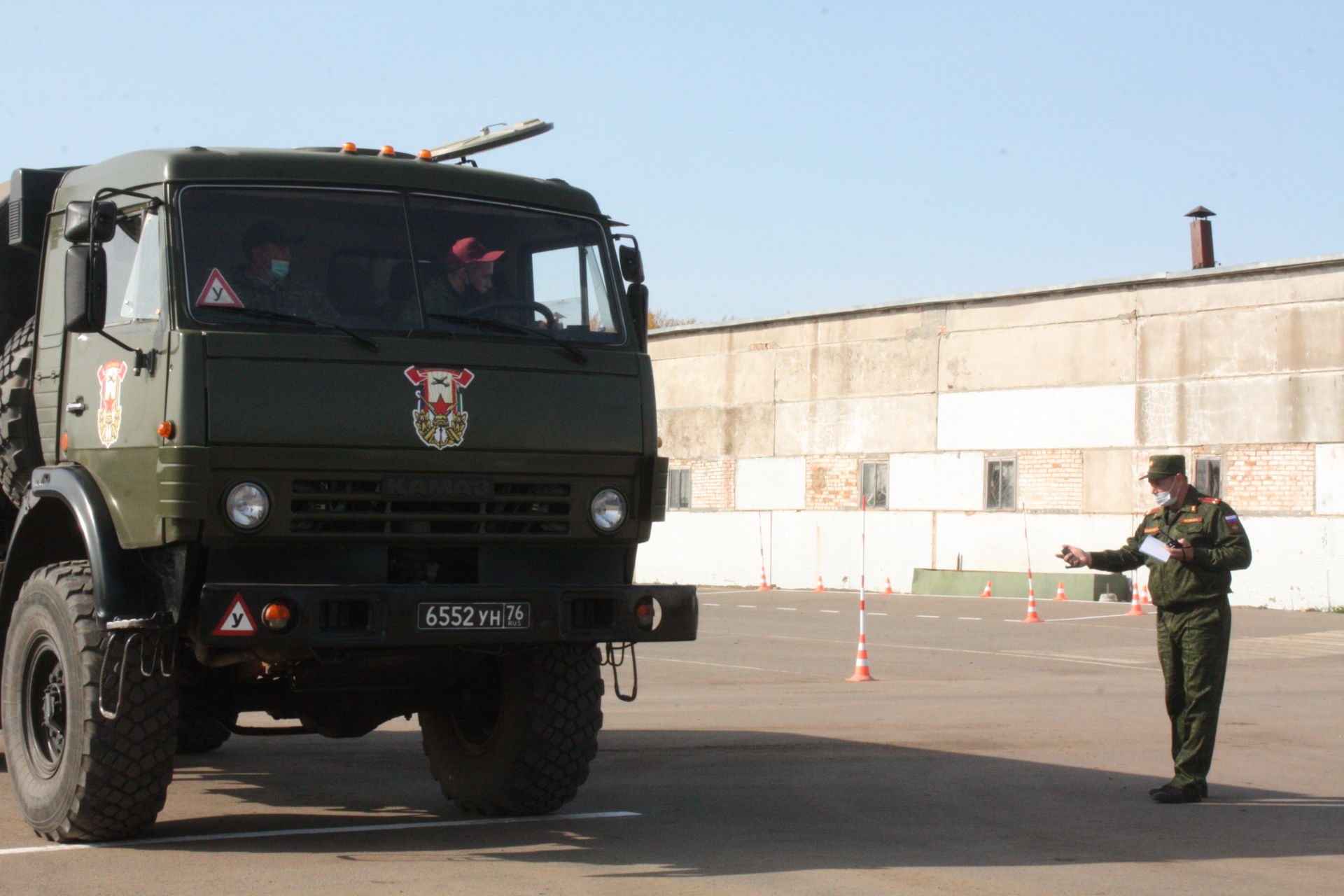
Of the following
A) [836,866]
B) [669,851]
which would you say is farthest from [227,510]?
[836,866]

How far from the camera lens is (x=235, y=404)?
21.2 ft

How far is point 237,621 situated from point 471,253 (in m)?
2.06

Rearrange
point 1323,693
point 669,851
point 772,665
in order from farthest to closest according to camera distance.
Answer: point 772,665
point 1323,693
point 669,851

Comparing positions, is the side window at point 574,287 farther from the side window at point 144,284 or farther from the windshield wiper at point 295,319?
the side window at point 144,284

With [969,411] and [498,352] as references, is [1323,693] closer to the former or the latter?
[498,352]

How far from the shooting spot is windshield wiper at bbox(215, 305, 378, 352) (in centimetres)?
668

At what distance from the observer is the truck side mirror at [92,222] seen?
261 inches

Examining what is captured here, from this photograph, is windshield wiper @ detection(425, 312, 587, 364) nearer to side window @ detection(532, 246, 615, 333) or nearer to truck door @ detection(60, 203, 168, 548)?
side window @ detection(532, 246, 615, 333)

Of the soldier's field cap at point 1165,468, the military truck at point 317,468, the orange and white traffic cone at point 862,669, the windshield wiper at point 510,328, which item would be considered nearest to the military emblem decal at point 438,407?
the military truck at point 317,468

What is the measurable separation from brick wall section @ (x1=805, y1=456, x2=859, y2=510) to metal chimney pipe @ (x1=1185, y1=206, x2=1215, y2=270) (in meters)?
8.58

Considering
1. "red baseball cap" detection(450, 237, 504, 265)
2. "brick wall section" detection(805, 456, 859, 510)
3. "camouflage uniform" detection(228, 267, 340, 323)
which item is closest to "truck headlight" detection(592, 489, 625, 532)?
"red baseball cap" detection(450, 237, 504, 265)

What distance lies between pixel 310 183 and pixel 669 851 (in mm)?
3366

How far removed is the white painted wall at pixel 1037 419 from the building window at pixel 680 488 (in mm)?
8002

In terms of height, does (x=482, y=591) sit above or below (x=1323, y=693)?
above
